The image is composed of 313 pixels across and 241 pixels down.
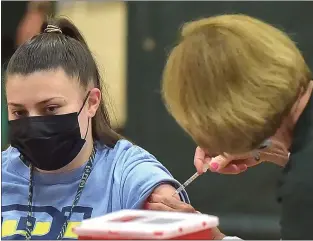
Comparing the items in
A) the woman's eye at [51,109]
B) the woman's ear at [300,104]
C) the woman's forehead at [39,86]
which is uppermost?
the woman's ear at [300,104]

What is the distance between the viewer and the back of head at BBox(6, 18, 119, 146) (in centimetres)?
123

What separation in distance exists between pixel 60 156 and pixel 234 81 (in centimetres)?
42

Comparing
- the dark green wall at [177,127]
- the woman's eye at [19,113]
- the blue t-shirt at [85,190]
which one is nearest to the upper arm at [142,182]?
the blue t-shirt at [85,190]

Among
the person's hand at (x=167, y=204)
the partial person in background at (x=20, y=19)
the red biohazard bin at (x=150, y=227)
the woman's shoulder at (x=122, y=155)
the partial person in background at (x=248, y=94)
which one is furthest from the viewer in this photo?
the partial person in background at (x=20, y=19)

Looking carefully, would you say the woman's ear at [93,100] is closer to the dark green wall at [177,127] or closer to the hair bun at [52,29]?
the hair bun at [52,29]

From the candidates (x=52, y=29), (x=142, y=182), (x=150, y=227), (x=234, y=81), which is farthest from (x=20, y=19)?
(x=150, y=227)

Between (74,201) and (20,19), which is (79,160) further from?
(20,19)

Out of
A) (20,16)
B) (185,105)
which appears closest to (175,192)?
(185,105)

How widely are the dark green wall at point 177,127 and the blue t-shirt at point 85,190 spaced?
114 cm

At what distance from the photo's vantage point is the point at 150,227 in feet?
2.56

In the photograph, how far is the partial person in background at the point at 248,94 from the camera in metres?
0.96

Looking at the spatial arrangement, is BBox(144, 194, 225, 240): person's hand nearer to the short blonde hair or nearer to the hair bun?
the short blonde hair

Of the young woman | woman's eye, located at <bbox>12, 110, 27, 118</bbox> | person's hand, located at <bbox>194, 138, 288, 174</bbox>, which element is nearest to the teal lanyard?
the young woman

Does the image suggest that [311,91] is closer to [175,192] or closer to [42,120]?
[175,192]
